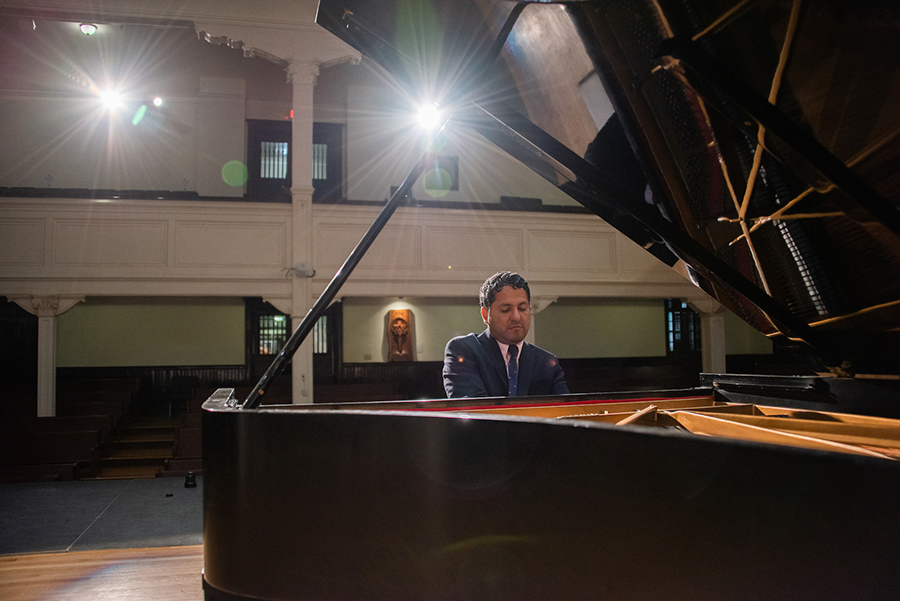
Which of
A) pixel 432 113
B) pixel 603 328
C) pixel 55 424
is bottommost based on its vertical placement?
pixel 55 424

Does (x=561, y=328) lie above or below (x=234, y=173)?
below

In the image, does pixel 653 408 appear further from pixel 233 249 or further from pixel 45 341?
pixel 45 341

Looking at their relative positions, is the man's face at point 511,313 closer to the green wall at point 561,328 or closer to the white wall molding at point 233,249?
the white wall molding at point 233,249

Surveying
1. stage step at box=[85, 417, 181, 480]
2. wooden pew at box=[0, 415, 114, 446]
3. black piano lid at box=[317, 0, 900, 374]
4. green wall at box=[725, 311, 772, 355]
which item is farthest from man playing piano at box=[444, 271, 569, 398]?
green wall at box=[725, 311, 772, 355]

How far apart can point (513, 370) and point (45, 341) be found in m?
5.81

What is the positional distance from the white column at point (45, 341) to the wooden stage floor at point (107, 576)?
3872 millimetres

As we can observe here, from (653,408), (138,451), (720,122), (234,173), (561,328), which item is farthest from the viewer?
(561,328)

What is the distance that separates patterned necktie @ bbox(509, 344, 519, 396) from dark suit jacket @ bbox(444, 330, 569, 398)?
0.02 metres

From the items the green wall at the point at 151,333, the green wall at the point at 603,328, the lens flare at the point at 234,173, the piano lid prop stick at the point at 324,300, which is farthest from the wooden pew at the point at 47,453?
the green wall at the point at 603,328

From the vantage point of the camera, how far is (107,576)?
251cm

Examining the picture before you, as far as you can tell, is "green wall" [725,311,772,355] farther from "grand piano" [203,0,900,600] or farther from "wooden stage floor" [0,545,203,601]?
"wooden stage floor" [0,545,203,601]

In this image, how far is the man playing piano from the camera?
246cm

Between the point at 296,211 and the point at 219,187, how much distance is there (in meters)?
3.35

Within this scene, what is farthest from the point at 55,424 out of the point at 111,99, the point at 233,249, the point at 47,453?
the point at 111,99
